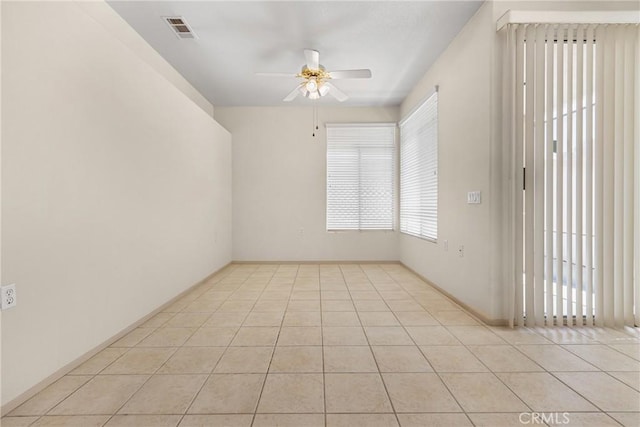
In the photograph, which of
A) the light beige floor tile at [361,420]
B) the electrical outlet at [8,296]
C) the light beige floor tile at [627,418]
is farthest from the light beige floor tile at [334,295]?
the electrical outlet at [8,296]

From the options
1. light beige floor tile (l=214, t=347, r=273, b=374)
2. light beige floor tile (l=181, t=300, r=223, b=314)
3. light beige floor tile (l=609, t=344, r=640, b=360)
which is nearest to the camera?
light beige floor tile (l=214, t=347, r=273, b=374)

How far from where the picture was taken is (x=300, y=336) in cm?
243

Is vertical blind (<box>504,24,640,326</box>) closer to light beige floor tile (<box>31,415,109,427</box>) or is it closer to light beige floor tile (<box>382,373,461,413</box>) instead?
light beige floor tile (<box>382,373,461,413</box>)

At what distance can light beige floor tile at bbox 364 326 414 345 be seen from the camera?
2.32m

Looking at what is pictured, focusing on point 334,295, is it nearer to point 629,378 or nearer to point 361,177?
point 629,378

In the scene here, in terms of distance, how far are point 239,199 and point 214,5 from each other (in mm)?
3308

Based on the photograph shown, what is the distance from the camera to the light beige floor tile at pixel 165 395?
1562 millimetres

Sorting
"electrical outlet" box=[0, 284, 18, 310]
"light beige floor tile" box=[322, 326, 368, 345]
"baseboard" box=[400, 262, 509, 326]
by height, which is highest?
"electrical outlet" box=[0, 284, 18, 310]

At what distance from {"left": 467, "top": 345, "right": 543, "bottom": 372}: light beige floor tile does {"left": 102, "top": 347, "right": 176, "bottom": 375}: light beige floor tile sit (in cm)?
230

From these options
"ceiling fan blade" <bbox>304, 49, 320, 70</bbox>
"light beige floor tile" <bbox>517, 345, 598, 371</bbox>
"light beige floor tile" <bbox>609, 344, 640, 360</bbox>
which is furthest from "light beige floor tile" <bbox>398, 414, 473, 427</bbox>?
"ceiling fan blade" <bbox>304, 49, 320, 70</bbox>

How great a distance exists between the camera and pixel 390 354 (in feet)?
6.97

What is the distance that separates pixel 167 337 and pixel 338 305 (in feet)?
5.57

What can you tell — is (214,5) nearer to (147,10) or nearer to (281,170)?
(147,10)

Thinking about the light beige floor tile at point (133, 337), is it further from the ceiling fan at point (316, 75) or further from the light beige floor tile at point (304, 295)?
the ceiling fan at point (316, 75)
